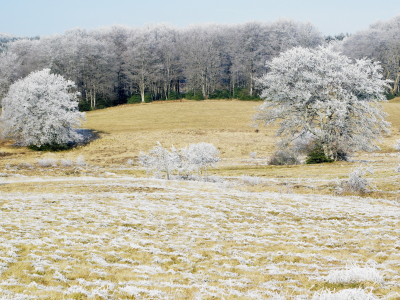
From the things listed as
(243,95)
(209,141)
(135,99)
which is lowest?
(209,141)

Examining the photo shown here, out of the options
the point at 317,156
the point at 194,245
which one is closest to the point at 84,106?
the point at 317,156

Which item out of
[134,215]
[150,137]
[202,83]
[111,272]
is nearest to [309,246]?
[111,272]

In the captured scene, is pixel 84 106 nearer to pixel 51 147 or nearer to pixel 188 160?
pixel 51 147

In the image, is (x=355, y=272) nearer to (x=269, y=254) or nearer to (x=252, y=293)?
(x=252, y=293)

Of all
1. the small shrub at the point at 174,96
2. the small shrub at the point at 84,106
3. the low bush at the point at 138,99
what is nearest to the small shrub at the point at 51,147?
the small shrub at the point at 84,106

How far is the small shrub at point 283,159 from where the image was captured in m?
39.8

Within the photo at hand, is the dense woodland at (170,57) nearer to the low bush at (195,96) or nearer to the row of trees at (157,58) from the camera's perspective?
the row of trees at (157,58)

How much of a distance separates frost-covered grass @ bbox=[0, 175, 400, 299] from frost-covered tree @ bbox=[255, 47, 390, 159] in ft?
57.4

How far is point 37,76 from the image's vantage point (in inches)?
2143

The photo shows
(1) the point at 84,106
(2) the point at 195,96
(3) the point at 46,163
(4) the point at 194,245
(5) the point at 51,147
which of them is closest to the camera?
(4) the point at 194,245

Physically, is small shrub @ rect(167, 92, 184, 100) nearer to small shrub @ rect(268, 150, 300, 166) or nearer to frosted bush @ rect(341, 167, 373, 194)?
small shrub @ rect(268, 150, 300, 166)

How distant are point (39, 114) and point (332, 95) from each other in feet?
148

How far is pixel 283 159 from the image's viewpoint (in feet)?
131

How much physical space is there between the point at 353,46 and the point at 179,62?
55.7 metres
